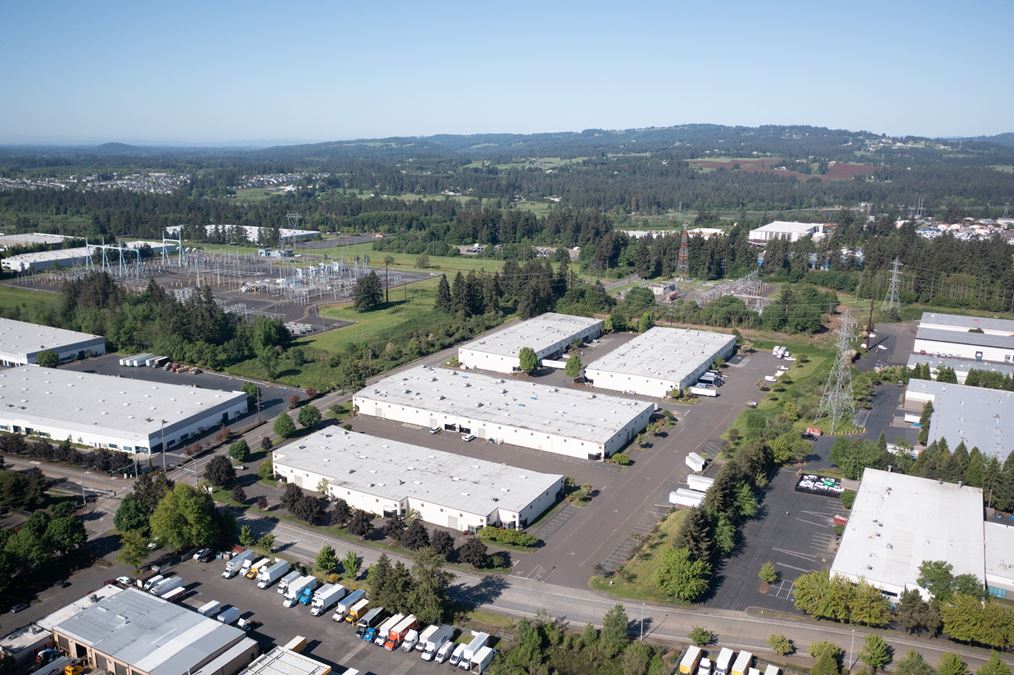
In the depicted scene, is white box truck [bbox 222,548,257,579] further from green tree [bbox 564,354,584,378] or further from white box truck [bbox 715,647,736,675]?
green tree [bbox 564,354,584,378]

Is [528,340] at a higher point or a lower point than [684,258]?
lower

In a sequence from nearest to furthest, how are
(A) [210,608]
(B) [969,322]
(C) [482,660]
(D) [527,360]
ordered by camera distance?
(C) [482,660] < (A) [210,608] < (D) [527,360] < (B) [969,322]

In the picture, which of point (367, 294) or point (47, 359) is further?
point (367, 294)

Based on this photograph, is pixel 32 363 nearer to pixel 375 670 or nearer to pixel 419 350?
pixel 419 350

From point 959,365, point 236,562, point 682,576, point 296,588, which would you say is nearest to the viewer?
point 682,576

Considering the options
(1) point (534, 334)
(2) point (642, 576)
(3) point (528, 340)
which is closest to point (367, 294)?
(1) point (534, 334)

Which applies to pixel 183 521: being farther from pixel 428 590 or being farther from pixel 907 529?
pixel 907 529

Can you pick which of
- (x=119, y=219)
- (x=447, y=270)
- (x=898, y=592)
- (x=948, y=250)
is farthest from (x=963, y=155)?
(x=898, y=592)
